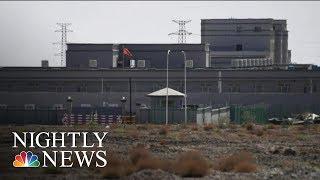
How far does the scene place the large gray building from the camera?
115188 mm

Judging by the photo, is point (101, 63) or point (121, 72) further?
point (101, 63)

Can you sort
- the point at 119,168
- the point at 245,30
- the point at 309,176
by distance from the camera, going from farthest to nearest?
the point at 245,30 → the point at 309,176 → the point at 119,168

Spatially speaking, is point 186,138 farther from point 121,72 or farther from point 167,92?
point 121,72

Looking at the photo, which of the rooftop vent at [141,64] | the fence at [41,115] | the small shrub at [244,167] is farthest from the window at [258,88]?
the small shrub at [244,167]

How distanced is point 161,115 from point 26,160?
4092cm

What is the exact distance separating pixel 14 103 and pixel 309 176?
2684 inches

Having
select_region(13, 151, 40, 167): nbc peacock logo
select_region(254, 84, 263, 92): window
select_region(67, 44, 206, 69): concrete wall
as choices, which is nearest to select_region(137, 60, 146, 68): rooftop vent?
select_region(67, 44, 206, 69): concrete wall

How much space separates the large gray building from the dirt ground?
56.8 meters

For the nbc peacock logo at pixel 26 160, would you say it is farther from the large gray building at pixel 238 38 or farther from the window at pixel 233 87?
the large gray building at pixel 238 38

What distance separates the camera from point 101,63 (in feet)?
331

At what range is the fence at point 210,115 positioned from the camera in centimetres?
6881

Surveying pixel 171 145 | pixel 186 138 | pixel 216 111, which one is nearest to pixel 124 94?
pixel 216 111

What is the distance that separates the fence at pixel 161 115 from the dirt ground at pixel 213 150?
33.0 ft

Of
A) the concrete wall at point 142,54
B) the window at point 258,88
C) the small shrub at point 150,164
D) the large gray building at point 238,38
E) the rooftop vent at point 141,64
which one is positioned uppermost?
the large gray building at point 238,38
